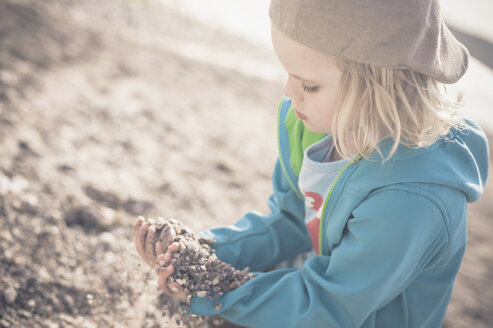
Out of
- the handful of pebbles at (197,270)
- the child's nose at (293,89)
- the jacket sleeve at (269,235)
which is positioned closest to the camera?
the child's nose at (293,89)

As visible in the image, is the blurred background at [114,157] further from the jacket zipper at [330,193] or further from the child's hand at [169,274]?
the jacket zipper at [330,193]

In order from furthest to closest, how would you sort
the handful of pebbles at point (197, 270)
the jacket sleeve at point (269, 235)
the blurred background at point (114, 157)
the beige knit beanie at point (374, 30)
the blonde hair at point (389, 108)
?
the blurred background at point (114, 157)
the jacket sleeve at point (269, 235)
the handful of pebbles at point (197, 270)
the blonde hair at point (389, 108)
the beige knit beanie at point (374, 30)

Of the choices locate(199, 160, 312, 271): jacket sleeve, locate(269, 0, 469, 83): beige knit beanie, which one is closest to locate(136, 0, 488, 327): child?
locate(269, 0, 469, 83): beige knit beanie

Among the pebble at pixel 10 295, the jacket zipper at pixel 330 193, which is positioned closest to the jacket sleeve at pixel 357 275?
the jacket zipper at pixel 330 193

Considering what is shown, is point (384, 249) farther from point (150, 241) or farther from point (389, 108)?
point (150, 241)

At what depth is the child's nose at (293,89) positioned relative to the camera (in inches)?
50.9

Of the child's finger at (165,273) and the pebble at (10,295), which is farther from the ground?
the child's finger at (165,273)

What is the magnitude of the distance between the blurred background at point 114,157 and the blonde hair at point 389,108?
643mm

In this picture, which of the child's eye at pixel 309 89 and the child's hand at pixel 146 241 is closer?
the child's eye at pixel 309 89

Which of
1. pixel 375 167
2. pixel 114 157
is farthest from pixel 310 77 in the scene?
pixel 114 157

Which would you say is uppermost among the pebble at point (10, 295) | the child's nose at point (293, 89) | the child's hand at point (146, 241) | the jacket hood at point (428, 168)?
the child's nose at point (293, 89)

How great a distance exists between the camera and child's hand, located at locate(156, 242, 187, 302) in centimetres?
138

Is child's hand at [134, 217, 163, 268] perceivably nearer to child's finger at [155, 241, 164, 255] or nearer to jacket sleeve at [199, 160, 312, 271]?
child's finger at [155, 241, 164, 255]

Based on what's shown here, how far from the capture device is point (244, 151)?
346 cm
